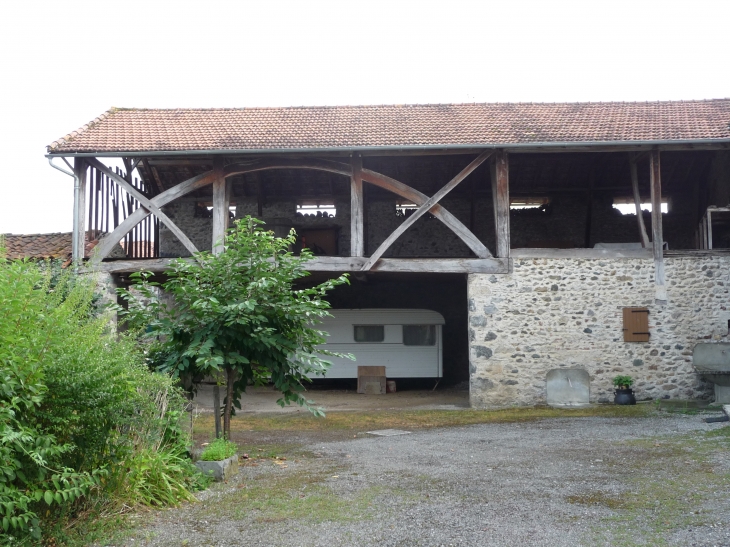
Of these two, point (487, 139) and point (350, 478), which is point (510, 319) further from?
point (350, 478)

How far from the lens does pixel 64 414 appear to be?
4480mm

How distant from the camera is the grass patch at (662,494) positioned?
15.3ft

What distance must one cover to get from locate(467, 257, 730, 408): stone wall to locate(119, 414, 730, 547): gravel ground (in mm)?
3531

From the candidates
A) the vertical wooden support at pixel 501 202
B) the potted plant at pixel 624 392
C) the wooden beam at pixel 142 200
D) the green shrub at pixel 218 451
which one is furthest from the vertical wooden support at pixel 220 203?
the potted plant at pixel 624 392

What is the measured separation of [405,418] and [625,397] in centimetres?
375

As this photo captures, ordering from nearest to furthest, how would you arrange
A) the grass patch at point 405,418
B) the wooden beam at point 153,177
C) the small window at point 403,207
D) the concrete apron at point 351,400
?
the grass patch at point 405,418 < the concrete apron at point 351,400 < the wooden beam at point 153,177 < the small window at point 403,207

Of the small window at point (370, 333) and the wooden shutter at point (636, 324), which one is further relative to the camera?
the small window at point (370, 333)

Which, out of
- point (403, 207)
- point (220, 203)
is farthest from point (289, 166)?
point (403, 207)

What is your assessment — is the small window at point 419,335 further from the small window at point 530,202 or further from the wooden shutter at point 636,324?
the wooden shutter at point 636,324

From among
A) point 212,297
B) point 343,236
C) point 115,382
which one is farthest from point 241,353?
point 343,236

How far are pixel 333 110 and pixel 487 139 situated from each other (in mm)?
3744

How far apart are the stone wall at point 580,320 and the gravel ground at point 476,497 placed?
139 inches

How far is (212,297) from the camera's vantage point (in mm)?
6426

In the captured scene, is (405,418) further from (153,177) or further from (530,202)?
(153,177)
